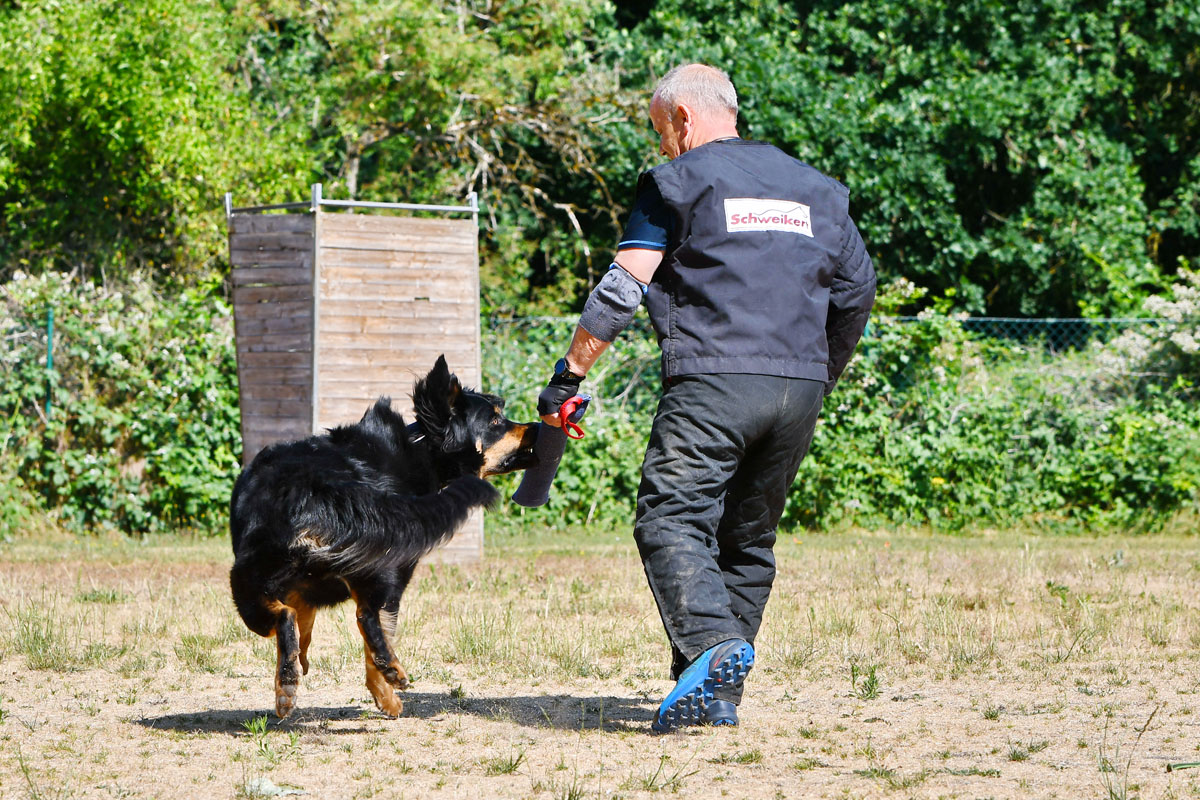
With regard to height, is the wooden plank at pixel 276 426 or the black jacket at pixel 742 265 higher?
the black jacket at pixel 742 265

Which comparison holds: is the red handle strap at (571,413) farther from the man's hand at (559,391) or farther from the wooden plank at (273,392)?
the wooden plank at (273,392)

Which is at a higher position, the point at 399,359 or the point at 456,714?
the point at 399,359

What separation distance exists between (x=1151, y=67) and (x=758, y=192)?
49.6 ft

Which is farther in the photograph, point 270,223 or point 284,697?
point 270,223

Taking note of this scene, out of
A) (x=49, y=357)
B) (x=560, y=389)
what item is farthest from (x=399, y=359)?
(x=560, y=389)

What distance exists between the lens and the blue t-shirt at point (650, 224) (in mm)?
4125

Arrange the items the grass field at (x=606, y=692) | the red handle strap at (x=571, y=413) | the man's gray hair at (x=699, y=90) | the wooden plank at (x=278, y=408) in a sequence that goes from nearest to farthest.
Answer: the grass field at (x=606, y=692)
the red handle strap at (x=571, y=413)
the man's gray hair at (x=699, y=90)
the wooden plank at (x=278, y=408)

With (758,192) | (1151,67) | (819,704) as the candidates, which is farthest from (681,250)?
(1151,67)

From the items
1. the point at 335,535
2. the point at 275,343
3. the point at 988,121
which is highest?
the point at 988,121

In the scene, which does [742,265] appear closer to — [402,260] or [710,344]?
[710,344]

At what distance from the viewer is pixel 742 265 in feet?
13.4

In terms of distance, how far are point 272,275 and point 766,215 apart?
5.92 meters

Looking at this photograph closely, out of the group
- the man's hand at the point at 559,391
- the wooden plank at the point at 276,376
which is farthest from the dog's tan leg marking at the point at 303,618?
the wooden plank at the point at 276,376

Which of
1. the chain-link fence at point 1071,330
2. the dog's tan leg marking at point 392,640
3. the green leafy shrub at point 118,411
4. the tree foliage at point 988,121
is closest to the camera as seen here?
the dog's tan leg marking at point 392,640
